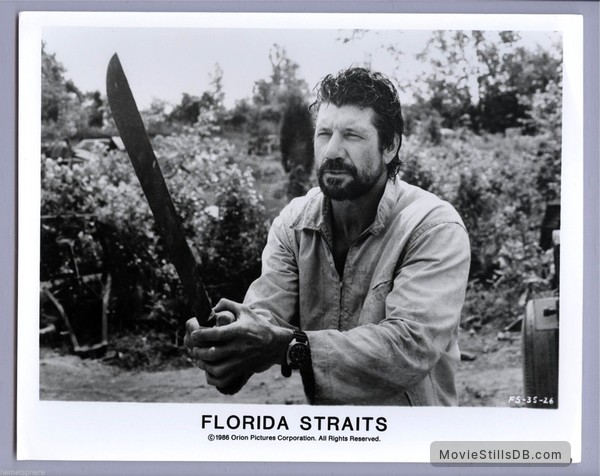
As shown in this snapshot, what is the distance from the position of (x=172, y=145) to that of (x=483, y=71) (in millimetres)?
1397

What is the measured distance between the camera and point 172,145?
372 centimetres

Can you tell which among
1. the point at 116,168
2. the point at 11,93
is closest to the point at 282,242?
the point at 116,168

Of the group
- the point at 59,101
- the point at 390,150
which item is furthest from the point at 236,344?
the point at 59,101

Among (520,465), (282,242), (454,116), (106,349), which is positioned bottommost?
(520,465)

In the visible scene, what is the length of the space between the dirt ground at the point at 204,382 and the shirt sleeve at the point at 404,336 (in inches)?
6.0

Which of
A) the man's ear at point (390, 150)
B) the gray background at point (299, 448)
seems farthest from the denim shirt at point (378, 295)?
the gray background at point (299, 448)

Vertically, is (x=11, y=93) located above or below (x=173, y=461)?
above

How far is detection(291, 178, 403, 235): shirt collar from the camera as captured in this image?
3.67 metres

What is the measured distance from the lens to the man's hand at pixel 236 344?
3.58 m

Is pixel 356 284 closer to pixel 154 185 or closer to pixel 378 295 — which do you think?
pixel 378 295

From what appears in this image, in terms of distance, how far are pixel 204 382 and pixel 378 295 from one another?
85cm

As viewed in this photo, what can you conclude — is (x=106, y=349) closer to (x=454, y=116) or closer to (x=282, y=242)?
(x=282, y=242)

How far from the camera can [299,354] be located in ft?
11.9

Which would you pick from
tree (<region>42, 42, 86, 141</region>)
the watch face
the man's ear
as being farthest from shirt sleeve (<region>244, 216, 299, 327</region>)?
tree (<region>42, 42, 86, 141</region>)
